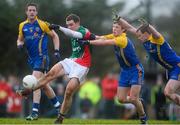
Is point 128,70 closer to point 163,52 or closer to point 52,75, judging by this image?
point 163,52

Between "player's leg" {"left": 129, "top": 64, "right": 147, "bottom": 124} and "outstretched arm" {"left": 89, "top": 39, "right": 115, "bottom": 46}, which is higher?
Answer: "outstretched arm" {"left": 89, "top": 39, "right": 115, "bottom": 46}

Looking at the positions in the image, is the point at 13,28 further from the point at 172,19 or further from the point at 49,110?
the point at 172,19

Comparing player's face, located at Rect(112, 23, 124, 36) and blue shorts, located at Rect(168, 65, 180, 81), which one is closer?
player's face, located at Rect(112, 23, 124, 36)

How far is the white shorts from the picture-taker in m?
17.0

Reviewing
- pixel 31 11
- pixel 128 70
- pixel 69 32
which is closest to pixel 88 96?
pixel 31 11

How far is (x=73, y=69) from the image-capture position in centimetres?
1708

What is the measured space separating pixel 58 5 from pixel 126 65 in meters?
30.0

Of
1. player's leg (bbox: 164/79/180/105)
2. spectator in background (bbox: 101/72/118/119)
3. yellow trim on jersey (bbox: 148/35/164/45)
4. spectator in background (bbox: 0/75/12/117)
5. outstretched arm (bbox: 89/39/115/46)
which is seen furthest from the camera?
spectator in background (bbox: 101/72/118/119)

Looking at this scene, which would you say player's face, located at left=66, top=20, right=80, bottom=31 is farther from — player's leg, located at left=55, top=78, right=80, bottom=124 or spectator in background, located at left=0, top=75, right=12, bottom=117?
spectator in background, located at left=0, top=75, right=12, bottom=117

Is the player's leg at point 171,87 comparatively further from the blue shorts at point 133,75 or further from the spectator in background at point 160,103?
the spectator in background at point 160,103

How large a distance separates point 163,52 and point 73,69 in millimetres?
2550

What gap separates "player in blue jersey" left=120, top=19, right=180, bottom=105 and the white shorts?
1.75 m

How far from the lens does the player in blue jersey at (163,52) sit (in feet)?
58.3

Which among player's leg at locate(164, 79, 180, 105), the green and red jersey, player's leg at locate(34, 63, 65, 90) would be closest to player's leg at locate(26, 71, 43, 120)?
player's leg at locate(34, 63, 65, 90)
